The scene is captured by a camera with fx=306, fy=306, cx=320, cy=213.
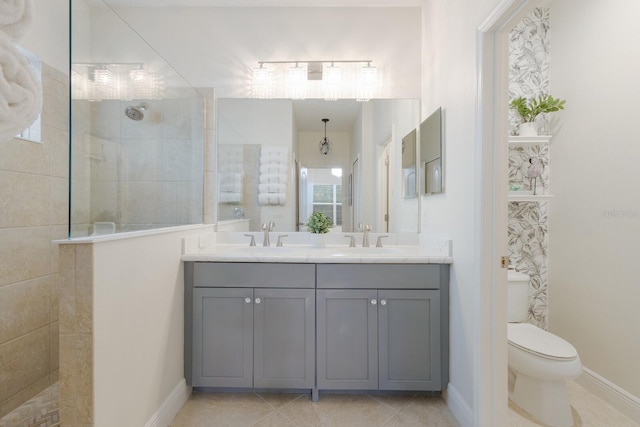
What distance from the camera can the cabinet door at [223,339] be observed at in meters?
1.79

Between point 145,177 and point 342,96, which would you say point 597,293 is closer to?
point 342,96

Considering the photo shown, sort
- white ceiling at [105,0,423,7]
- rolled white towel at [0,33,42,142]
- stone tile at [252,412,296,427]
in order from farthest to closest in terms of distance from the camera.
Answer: white ceiling at [105,0,423,7], stone tile at [252,412,296,427], rolled white towel at [0,33,42,142]

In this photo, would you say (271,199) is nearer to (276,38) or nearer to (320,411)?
(276,38)

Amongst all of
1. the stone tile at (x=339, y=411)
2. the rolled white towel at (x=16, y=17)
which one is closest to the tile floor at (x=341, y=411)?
the stone tile at (x=339, y=411)

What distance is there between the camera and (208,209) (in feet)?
7.52

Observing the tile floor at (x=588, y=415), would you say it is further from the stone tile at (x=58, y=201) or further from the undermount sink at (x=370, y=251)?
the stone tile at (x=58, y=201)

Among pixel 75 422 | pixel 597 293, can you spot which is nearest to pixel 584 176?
pixel 597 293

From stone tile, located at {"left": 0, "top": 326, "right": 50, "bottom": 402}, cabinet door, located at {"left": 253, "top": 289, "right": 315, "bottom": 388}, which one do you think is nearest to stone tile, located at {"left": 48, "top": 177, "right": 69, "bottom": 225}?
stone tile, located at {"left": 0, "top": 326, "right": 50, "bottom": 402}

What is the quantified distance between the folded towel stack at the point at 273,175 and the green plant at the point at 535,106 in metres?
1.69

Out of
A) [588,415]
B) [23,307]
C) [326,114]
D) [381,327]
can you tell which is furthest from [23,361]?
[588,415]

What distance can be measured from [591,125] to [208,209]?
8.75ft

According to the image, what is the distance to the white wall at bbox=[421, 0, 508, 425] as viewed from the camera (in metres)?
1.52

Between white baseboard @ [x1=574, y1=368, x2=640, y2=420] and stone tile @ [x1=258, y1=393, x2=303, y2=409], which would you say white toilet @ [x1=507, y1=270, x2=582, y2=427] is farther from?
stone tile @ [x1=258, y1=393, x2=303, y2=409]

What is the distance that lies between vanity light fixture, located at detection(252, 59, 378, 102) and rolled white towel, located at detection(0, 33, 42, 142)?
1.85 m
